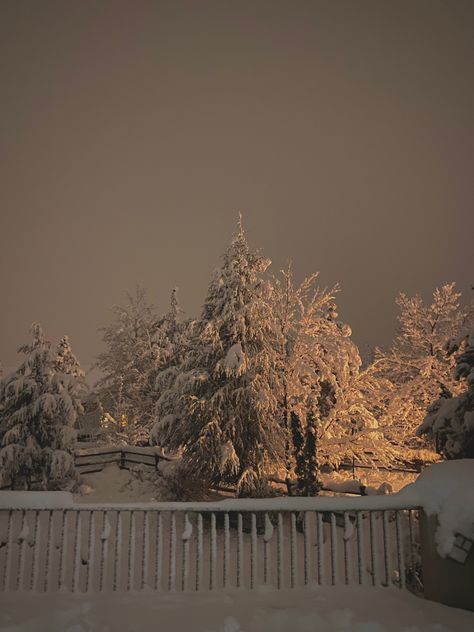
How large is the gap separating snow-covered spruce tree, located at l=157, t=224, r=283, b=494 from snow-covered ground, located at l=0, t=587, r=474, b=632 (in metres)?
7.91

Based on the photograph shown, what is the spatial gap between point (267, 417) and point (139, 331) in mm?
16431

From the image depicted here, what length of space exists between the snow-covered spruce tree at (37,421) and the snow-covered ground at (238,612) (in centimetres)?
965

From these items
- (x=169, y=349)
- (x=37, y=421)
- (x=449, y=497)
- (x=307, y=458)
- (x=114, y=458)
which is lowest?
(x=114, y=458)

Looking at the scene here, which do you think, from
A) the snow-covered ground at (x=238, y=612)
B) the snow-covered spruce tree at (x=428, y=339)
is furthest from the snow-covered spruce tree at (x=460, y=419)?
the snow-covered spruce tree at (x=428, y=339)

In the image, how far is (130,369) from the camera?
28.3 m

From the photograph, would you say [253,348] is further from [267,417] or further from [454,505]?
[454,505]

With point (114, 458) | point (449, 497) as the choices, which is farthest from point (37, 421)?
point (449, 497)

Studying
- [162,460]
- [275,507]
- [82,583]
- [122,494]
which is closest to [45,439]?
[122,494]

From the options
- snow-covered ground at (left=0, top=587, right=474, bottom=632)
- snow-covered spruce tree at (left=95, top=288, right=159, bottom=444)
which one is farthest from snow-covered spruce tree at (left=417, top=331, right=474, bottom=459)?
snow-covered spruce tree at (left=95, top=288, right=159, bottom=444)

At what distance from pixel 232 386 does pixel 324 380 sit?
12.5 ft

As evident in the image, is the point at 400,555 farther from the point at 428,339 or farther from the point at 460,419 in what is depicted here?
the point at 428,339

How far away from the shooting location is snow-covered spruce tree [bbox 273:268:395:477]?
51.2ft

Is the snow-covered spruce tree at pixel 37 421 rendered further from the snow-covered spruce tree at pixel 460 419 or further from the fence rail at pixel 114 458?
the snow-covered spruce tree at pixel 460 419

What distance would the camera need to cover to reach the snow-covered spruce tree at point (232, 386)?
14.0m
